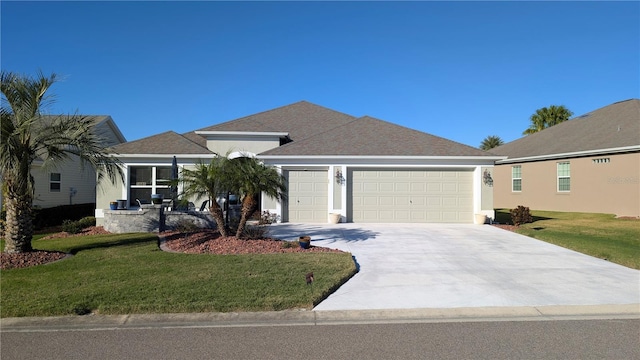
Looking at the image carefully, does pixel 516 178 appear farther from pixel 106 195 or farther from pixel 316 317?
pixel 316 317

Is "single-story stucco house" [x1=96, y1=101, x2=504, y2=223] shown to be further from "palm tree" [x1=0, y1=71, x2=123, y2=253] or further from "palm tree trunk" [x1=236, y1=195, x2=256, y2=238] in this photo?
"palm tree" [x1=0, y1=71, x2=123, y2=253]

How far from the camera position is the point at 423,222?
1684cm

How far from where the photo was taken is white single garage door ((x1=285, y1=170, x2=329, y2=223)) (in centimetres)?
1714

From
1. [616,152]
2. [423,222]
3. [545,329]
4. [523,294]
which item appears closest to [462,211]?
[423,222]

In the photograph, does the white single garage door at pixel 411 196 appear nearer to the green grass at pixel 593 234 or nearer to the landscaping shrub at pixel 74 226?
the green grass at pixel 593 234

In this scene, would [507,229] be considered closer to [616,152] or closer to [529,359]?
[616,152]

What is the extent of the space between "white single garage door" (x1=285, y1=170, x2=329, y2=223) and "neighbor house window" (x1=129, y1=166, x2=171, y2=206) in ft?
17.3

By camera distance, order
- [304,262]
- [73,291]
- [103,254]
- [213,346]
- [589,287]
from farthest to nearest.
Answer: [103,254] < [304,262] < [589,287] < [73,291] < [213,346]

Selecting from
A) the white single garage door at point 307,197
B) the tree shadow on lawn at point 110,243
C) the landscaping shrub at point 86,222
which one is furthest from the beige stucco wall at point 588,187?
the landscaping shrub at point 86,222

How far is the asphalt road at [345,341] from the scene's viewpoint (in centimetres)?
453

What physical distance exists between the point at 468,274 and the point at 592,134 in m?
19.4

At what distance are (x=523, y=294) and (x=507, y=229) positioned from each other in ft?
29.1

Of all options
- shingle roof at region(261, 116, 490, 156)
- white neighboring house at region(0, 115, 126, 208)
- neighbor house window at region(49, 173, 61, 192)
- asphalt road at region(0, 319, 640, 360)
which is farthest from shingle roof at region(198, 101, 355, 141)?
asphalt road at region(0, 319, 640, 360)

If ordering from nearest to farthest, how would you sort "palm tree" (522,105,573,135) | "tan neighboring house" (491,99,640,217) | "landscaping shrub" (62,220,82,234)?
"landscaping shrub" (62,220,82,234)
"tan neighboring house" (491,99,640,217)
"palm tree" (522,105,573,135)
